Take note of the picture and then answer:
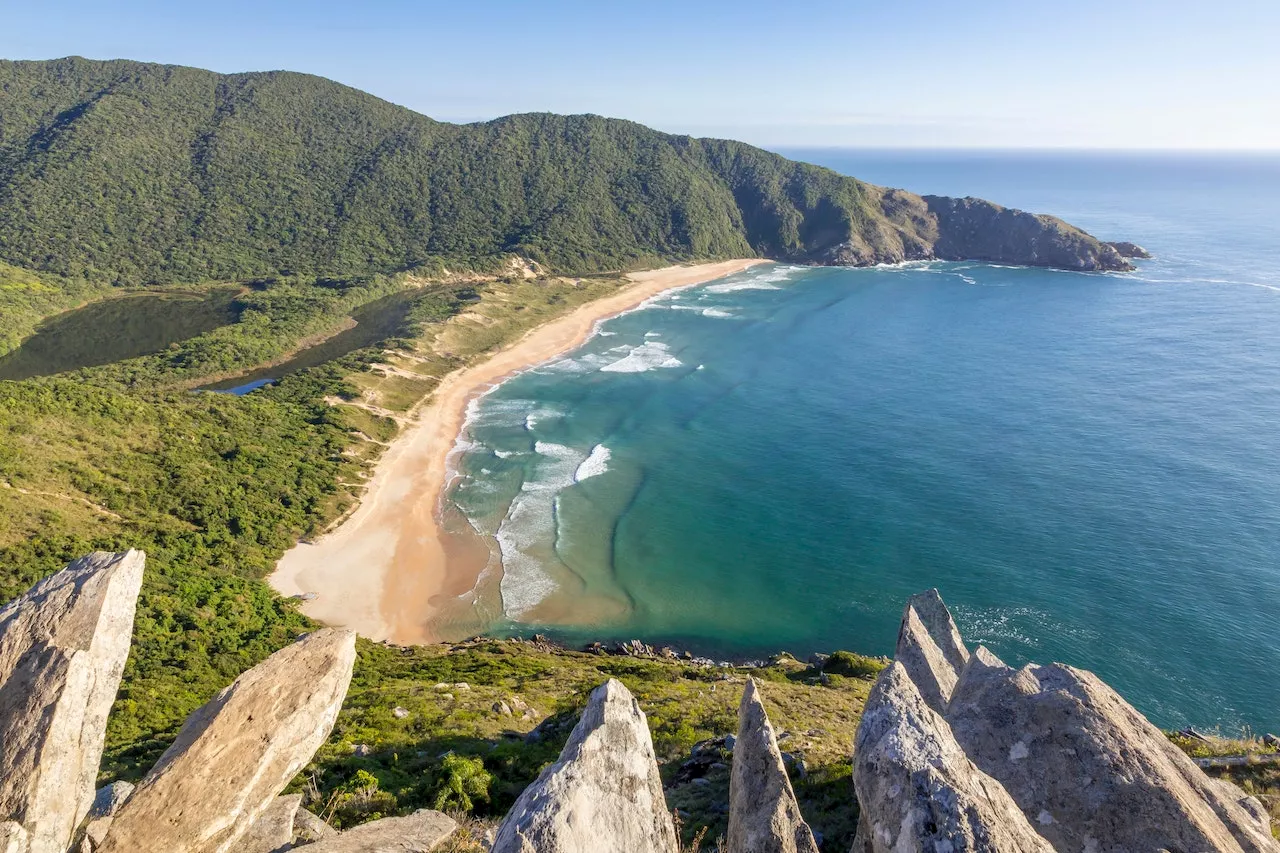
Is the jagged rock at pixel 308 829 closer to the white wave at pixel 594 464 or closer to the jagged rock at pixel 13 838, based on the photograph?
the jagged rock at pixel 13 838

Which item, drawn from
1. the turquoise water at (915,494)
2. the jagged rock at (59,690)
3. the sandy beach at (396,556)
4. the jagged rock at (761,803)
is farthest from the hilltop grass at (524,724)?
the turquoise water at (915,494)

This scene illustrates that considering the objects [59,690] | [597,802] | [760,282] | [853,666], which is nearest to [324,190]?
[760,282]

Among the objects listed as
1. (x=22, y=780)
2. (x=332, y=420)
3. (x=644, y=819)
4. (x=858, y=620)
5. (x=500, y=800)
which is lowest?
(x=858, y=620)

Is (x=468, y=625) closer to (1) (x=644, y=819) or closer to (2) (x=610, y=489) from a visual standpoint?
(2) (x=610, y=489)

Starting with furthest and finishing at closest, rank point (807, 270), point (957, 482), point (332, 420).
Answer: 1. point (807, 270)
2. point (332, 420)
3. point (957, 482)

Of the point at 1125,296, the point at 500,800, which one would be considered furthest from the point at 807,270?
the point at 500,800

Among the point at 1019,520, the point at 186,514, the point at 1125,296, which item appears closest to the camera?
the point at 186,514
